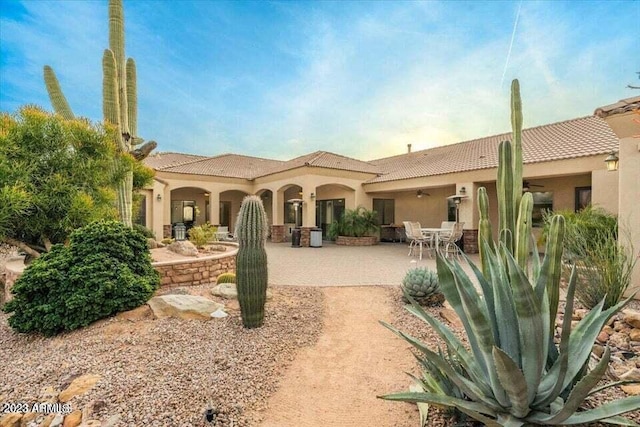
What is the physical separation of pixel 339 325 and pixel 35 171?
658 cm

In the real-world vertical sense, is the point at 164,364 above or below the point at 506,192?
below

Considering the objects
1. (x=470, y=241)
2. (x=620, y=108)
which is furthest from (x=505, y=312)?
(x=470, y=241)

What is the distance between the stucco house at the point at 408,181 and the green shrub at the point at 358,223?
4.59 feet

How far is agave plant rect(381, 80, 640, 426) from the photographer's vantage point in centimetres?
171

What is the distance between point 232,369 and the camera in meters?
3.44

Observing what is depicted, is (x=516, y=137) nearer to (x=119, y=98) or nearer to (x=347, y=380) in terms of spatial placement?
(x=347, y=380)

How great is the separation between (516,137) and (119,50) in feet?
31.0

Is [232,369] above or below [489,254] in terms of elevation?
below

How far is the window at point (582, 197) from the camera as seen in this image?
11.5 meters

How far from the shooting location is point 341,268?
9703 mm

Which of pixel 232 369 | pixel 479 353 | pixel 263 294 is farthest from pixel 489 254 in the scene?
pixel 263 294

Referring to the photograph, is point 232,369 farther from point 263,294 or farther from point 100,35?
point 100,35

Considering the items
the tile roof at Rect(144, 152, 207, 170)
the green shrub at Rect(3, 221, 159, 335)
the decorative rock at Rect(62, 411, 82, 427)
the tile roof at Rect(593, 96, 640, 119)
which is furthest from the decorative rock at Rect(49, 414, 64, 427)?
the tile roof at Rect(144, 152, 207, 170)

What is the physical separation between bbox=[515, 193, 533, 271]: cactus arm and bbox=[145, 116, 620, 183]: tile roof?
399 inches
